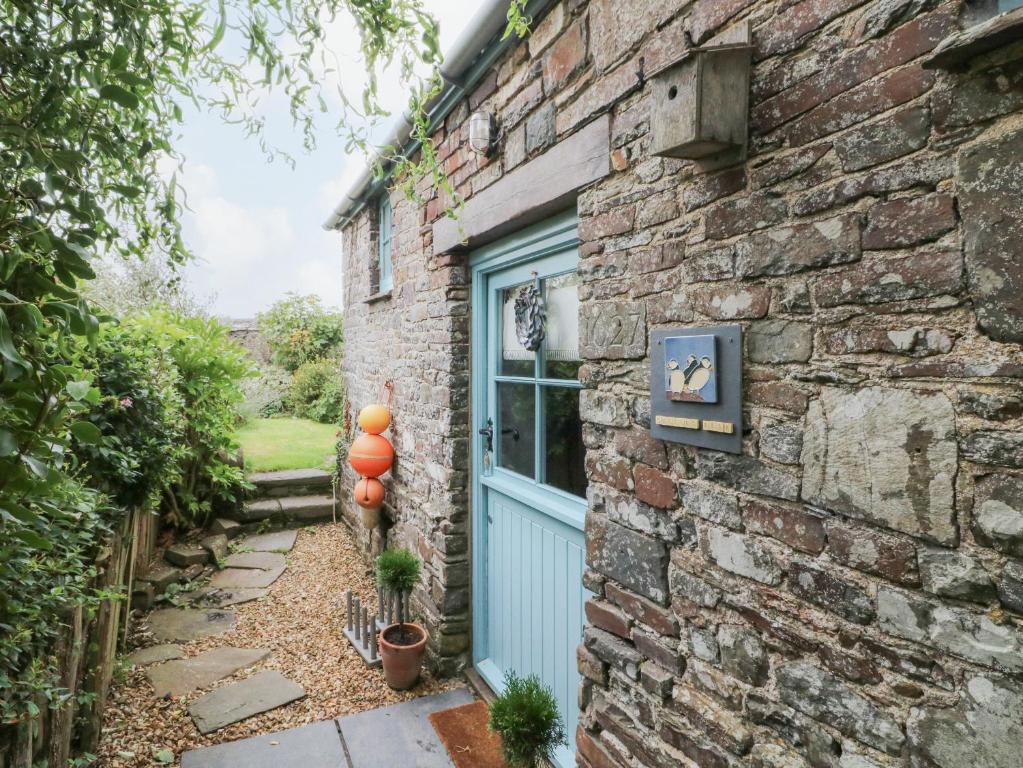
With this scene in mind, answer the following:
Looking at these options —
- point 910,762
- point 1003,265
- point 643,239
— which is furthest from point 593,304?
point 910,762

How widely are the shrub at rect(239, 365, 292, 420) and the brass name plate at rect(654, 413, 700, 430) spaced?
10504 millimetres

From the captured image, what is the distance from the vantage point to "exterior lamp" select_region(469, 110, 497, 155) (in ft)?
9.54

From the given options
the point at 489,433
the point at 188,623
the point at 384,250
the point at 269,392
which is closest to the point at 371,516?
the point at 188,623

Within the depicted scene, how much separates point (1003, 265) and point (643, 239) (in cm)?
104

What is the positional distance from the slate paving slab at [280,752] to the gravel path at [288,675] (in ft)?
0.43

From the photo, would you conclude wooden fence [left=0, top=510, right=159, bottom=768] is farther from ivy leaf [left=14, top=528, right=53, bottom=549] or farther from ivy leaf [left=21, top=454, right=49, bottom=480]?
ivy leaf [left=21, top=454, right=49, bottom=480]

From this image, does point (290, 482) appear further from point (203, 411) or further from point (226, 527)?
point (203, 411)

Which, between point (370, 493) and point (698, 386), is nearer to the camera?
point (698, 386)

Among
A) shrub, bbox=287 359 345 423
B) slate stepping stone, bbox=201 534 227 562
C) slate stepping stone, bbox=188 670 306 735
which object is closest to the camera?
slate stepping stone, bbox=188 670 306 735

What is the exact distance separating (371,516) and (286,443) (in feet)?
14.7

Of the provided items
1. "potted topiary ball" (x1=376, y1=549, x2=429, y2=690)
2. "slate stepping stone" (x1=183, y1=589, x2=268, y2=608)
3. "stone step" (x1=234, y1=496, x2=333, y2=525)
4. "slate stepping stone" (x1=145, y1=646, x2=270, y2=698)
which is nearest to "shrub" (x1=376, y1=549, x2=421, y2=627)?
"potted topiary ball" (x1=376, y1=549, x2=429, y2=690)

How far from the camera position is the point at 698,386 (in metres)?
1.70

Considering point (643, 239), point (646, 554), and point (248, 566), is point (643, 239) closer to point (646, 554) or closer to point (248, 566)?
point (646, 554)

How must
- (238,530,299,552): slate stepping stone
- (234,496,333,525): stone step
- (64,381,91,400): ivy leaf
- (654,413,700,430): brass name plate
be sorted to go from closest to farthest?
(64,381,91,400): ivy leaf < (654,413,700,430): brass name plate < (238,530,299,552): slate stepping stone < (234,496,333,525): stone step
